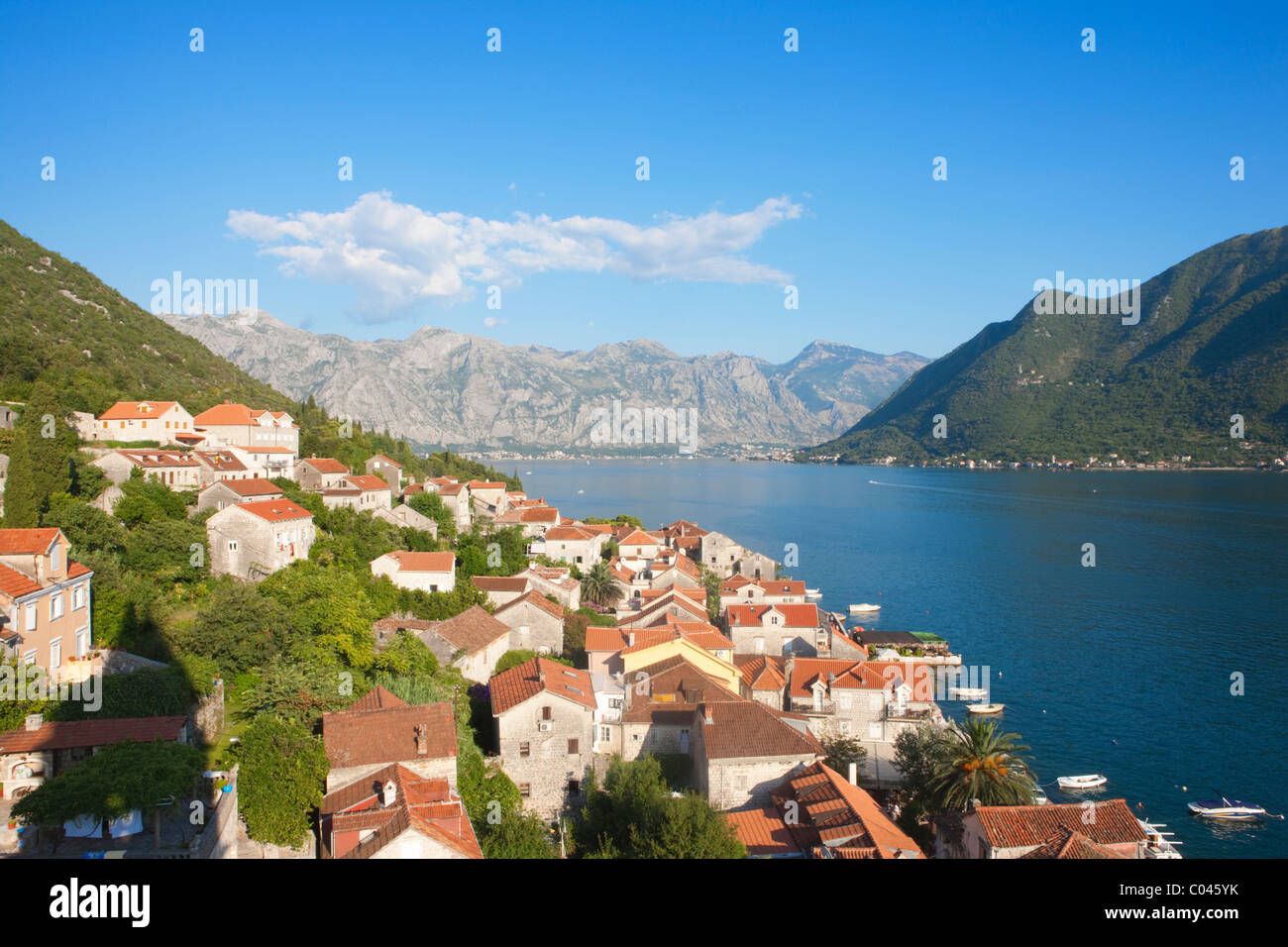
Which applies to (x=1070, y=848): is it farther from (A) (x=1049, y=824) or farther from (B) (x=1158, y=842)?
(B) (x=1158, y=842)

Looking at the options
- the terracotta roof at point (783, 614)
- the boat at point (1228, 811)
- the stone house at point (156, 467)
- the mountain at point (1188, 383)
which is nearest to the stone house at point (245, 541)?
the stone house at point (156, 467)

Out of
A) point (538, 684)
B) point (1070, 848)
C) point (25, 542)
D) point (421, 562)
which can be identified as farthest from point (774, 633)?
point (25, 542)

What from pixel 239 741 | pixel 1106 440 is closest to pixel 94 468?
pixel 239 741

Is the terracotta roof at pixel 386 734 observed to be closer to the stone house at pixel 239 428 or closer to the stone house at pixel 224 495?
the stone house at pixel 224 495

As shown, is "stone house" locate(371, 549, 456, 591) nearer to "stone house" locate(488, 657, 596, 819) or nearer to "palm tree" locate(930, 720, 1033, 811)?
"stone house" locate(488, 657, 596, 819)

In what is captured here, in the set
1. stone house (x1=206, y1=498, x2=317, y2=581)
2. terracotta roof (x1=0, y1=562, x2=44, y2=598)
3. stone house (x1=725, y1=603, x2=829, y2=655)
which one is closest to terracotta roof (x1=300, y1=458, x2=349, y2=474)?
stone house (x1=206, y1=498, x2=317, y2=581)
